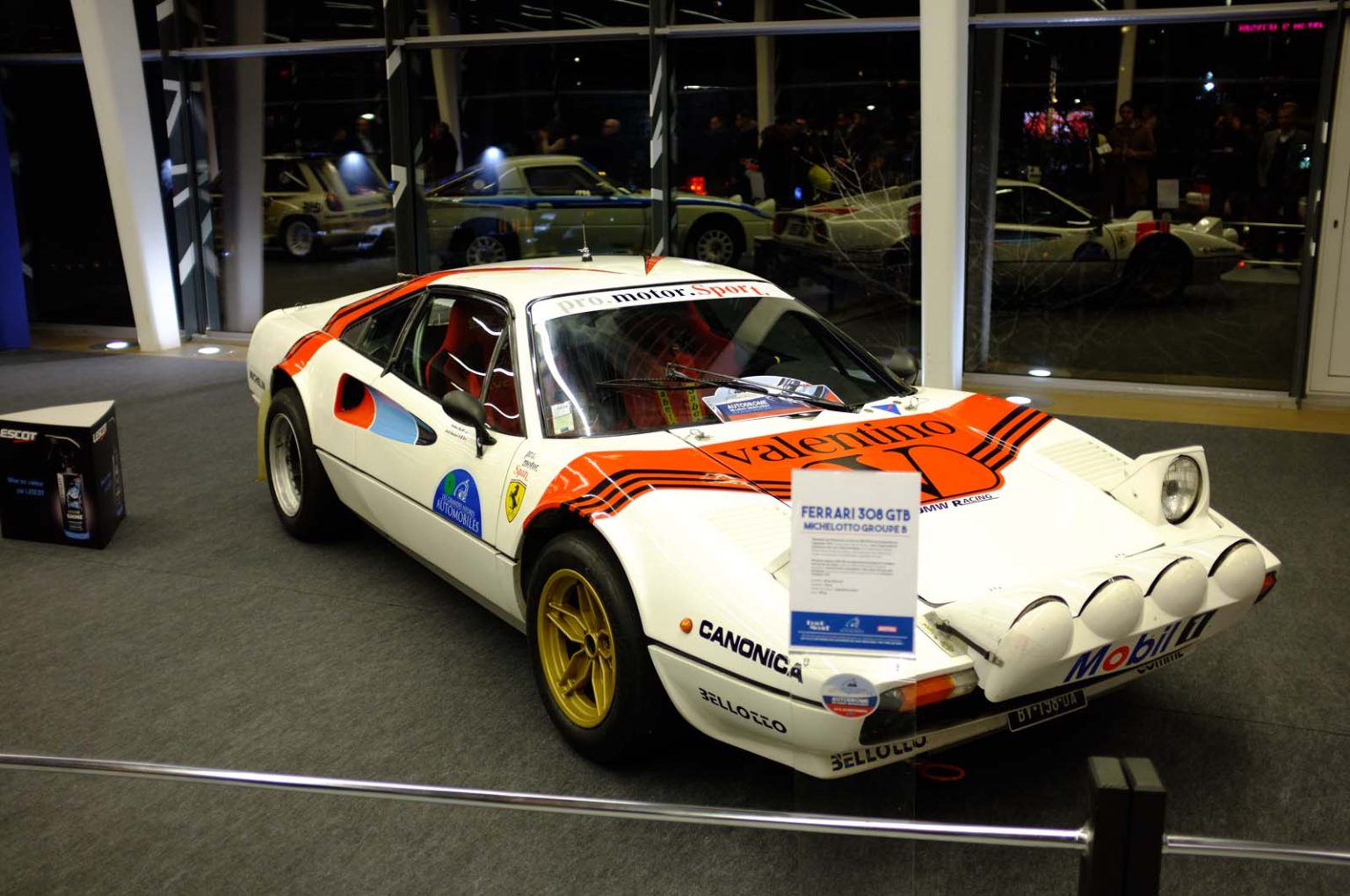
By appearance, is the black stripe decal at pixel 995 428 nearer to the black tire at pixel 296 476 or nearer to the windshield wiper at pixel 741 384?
the windshield wiper at pixel 741 384

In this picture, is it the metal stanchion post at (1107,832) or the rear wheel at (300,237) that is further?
the rear wheel at (300,237)

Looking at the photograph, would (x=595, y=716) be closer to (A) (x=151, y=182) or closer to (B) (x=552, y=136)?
(B) (x=552, y=136)

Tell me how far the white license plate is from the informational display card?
2.60ft

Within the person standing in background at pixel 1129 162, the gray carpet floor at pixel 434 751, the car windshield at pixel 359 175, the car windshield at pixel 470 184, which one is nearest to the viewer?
the gray carpet floor at pixel 434 751

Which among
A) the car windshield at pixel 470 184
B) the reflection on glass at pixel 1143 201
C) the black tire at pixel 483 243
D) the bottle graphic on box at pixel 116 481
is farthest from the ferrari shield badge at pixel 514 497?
the car windshield at pixel 470 184

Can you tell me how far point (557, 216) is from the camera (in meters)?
9.84

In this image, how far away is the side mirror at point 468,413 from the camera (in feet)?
12.1

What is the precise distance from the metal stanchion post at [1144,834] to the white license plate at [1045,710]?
3.00 feet

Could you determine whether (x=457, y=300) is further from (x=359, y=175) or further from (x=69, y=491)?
(x=359, y=175)

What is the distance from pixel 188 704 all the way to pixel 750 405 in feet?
6.39

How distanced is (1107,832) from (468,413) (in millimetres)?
2308

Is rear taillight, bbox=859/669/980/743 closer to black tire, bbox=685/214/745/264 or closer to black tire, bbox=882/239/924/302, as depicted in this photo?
black tire, bbox=882/239/924/302

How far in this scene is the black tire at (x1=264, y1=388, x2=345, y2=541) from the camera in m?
4.95

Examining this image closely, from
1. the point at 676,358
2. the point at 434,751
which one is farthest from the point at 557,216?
the point at 434,751
